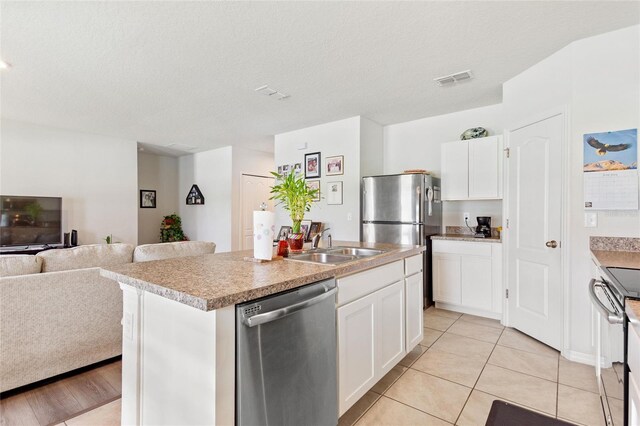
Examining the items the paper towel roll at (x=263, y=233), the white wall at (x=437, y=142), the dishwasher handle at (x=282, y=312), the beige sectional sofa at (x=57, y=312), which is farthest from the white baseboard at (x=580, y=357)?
the beige sectional sofa at (x=57, y=312)

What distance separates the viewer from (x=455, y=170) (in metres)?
3.84

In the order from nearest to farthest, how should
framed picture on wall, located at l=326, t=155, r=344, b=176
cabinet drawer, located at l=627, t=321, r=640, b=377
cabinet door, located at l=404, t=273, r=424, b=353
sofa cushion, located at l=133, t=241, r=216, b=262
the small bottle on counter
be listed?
cabinet drawer, located at l=627, t=321, r=640, b=377 < the small bottle on counter < cabinet door, located at l=404, t=273, r=424, b=353 < sofa cushion, located at l=133, t=241, r=216, b=262 < framed picture on wall, located at l=326, t=155, r=344, b=176

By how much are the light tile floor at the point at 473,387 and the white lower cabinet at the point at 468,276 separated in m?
0.57

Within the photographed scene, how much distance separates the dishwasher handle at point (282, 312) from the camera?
1114mm

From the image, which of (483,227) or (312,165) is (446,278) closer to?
(483,227)

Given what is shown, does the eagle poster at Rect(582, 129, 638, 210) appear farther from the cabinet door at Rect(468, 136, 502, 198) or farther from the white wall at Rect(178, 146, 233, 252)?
the white wall at Rect(178, 146, 233, 252)

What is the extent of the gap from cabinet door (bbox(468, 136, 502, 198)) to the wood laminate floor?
13.0 feet

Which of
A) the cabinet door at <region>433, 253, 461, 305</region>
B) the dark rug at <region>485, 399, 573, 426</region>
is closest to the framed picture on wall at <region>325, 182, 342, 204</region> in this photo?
the cabinet door at <region>433, 253, 461, 305</region>

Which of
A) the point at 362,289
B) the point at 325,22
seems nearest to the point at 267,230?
the point at 362,289

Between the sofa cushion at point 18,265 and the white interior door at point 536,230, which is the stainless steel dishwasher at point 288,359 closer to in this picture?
the sofa cushion at point 18,265

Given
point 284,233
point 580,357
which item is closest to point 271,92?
point 284,233

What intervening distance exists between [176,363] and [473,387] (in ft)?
6.48

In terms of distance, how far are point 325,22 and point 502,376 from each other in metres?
2.93

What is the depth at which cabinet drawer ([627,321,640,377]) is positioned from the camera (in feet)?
2.95
